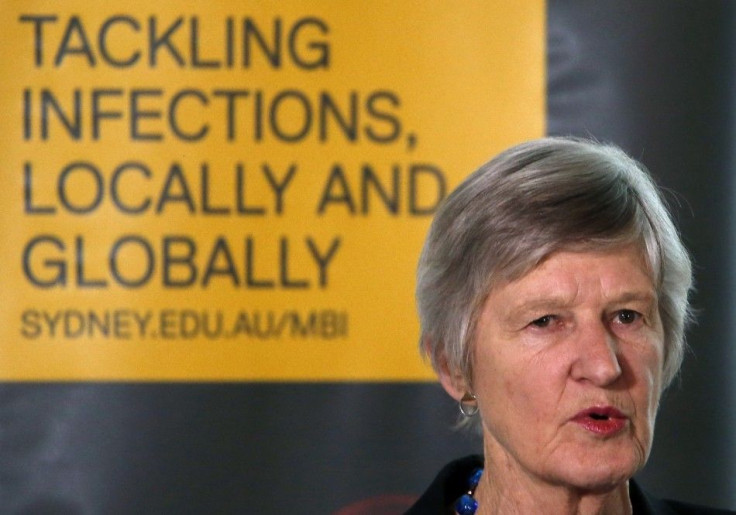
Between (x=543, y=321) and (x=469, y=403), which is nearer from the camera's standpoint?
(x=543, y=321)

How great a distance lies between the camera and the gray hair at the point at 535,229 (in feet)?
5.92

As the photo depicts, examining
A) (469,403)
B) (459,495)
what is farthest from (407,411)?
(469,403)

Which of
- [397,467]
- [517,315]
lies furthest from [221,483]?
[517,315]

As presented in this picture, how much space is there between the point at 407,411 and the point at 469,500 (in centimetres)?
53

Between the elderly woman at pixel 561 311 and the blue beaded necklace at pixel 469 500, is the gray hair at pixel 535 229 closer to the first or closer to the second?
the elderly woman at pixel 561 311

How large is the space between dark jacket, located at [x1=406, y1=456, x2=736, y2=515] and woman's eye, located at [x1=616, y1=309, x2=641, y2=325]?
0.32 m

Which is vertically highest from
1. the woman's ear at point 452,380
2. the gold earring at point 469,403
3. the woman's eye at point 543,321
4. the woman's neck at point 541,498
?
the woman's eye at point 543,321

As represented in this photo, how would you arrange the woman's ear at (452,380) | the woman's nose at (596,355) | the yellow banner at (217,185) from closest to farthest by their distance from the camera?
1. the woman's nose at (596,355)
2. the woman's ear at (452,380)
3. the yellow banner at (217,185)

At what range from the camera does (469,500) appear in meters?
2.05

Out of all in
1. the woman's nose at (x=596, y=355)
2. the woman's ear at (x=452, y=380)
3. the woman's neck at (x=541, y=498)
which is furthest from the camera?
the woman's ear at (x=452, y=380)

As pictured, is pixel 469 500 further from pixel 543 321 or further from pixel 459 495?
pixel 543 321

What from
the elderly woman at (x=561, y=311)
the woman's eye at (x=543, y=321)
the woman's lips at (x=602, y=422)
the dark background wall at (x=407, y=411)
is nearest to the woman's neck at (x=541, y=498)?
the elderly woman at (x=561, y=311)

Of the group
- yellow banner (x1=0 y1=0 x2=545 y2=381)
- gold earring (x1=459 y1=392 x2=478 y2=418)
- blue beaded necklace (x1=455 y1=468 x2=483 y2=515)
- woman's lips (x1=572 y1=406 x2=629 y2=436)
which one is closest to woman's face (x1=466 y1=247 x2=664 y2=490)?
woman's lips (x1=572 y1=406 x2=629 y2=436)

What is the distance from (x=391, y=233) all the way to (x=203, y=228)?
1.24 ft
